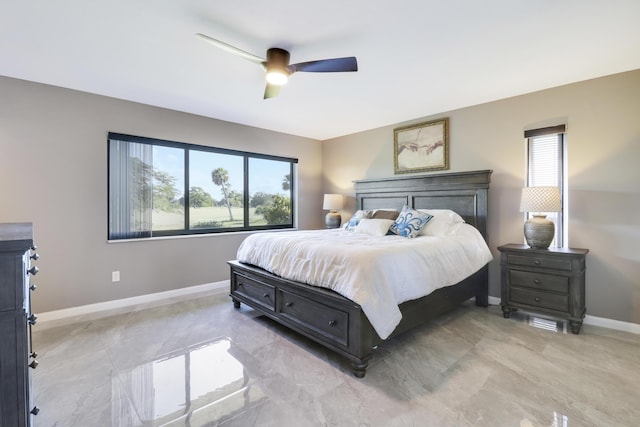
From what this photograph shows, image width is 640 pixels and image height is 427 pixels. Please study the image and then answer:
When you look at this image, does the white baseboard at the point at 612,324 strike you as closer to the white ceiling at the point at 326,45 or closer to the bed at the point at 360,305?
the bed at the point at 360,305

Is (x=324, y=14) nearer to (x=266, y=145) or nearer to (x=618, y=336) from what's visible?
(x=266, y=145)

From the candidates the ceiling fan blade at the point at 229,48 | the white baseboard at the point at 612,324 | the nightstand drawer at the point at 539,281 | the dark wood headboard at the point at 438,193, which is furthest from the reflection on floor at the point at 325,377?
the ceiling fan blade at the point at 229,48

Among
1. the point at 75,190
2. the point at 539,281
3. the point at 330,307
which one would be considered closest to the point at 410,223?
the point at 539,281

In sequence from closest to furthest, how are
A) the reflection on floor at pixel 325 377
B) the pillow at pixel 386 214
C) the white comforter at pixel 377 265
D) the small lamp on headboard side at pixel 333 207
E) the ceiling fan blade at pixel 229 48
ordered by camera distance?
the reflection on floor at pixel 325 377
the ceiling fan blade at pixel 229 48
the white comforter at pixel 377 265
the pillow at pixel 386 214
the small lamp on headboard side at pixel 333 207

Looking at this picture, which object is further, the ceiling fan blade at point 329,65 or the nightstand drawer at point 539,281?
the nightstand drawer at point 539,281

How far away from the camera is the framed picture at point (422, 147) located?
13.3 ft

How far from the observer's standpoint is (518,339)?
265cm

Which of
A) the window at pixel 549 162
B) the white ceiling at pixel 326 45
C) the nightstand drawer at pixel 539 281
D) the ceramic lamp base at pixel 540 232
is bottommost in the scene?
the nightstand drawer at pixel 539 281

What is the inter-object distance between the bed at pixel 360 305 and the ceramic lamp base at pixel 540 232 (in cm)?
56

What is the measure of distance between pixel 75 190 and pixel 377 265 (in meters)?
3.42

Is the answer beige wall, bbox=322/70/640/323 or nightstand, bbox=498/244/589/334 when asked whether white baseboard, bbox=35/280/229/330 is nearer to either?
nightstand, bbox=498/244/589/334

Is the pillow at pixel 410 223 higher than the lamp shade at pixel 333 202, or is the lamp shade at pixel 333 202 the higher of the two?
the lamp shade at pixel 333 202

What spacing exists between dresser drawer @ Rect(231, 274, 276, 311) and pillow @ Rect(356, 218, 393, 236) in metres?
1.42

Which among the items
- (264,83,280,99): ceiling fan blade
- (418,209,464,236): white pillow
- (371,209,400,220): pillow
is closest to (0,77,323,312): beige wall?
(264,83,280,99): ceiling fan blade
